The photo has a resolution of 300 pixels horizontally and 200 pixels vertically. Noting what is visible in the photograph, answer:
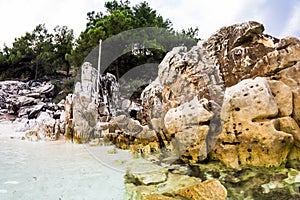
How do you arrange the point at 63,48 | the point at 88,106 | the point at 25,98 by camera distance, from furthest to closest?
1. the point at 63,48
2. the point at 25,98
3. the point at 88,106

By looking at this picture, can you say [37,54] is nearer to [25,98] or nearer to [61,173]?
[25,98]

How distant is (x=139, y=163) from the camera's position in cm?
493

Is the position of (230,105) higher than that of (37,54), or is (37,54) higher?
(37,54)

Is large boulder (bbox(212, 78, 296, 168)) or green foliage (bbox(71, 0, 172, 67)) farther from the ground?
green foliage (bbox(71, 0, 172, 67))

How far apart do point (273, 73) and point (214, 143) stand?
203 centimetres

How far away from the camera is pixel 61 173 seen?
4324 millimetres

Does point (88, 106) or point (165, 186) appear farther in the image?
point (88, 106)

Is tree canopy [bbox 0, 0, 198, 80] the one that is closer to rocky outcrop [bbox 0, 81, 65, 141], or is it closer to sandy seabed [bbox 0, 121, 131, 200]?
rocky outcrop [bbox 0, 81, 65, 141]

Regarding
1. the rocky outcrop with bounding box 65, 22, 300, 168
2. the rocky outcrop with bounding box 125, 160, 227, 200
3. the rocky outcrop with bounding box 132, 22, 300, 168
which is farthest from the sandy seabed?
the rocky outcrop with bounding box 132, 22, 300, 168

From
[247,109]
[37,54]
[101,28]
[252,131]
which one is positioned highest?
[37,54]

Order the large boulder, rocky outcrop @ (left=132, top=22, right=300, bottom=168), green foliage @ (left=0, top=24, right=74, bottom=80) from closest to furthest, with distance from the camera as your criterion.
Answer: the large boulder → rocky outcrop @ (left=132, top=22, right=300, bottom=168) → green foliage @ (left=0, top=24, right=74, bottom=80)

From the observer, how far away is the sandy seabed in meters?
3.32

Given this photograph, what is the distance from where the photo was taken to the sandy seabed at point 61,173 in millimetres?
3324

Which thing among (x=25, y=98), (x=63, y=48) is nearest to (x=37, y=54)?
(x=63, y=48)
